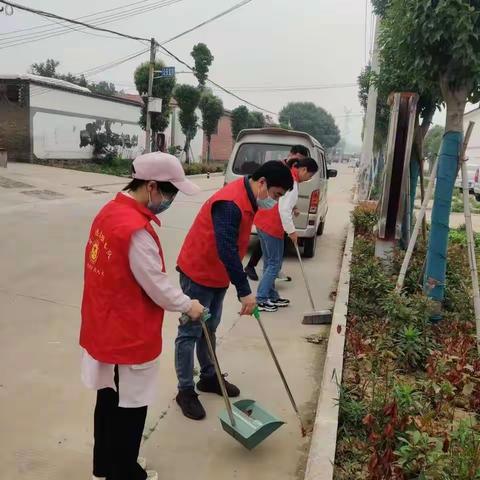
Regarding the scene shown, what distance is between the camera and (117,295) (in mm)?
1991

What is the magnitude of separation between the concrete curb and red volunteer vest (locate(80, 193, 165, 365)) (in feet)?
3.45

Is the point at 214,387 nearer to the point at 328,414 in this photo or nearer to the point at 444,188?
the point at 328,414

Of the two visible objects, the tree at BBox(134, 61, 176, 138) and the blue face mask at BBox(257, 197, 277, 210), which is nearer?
the blue face mask at BBox(257, 197, 277, 210)

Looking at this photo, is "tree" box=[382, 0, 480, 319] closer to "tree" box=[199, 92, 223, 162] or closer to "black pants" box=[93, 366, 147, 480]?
"black pants" box=[93, 366, 147, 480]

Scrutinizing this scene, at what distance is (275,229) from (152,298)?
3.06 meters

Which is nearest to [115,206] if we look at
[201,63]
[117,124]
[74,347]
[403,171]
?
[74,347]

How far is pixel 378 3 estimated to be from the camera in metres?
7.90

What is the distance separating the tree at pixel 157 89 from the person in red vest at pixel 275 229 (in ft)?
58.0

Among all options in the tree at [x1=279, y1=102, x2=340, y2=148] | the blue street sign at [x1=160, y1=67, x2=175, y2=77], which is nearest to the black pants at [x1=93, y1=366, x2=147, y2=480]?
the blue street sign at [x1=160, y1=67, x2=175, y2=77]

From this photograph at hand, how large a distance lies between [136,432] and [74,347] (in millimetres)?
2037

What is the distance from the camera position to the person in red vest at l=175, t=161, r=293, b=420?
2.80m

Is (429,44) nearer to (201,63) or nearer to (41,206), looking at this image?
(41,206)

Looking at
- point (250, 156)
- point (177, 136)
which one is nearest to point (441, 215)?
point (250, 156)

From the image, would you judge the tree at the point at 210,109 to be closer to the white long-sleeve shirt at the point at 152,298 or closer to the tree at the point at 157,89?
the tree at the point at 157,89
